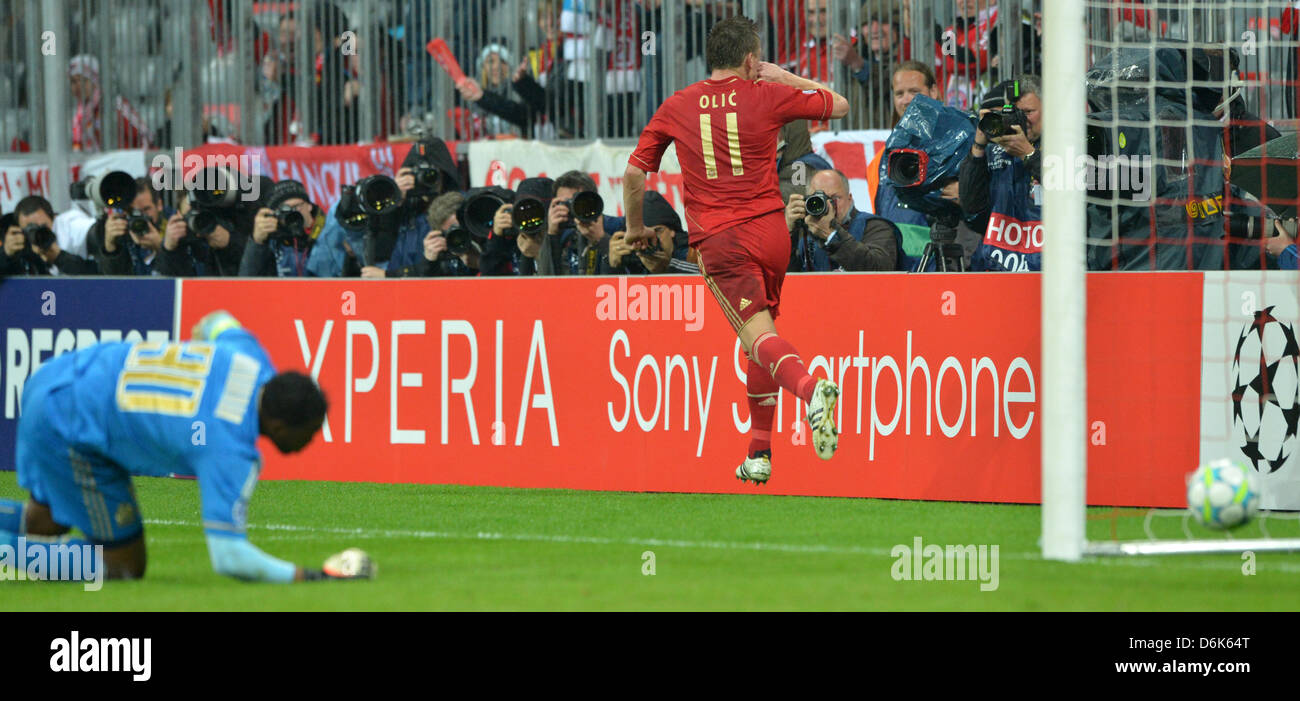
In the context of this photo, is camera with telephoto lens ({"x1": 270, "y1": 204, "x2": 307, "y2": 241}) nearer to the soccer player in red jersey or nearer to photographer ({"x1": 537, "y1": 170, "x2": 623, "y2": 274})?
photographer ({"x1": 537, "y1": 170, "x2": 623, "y2": 274})

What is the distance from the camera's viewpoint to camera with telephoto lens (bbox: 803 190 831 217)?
11133 millimetres

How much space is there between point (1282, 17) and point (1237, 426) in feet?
7.01

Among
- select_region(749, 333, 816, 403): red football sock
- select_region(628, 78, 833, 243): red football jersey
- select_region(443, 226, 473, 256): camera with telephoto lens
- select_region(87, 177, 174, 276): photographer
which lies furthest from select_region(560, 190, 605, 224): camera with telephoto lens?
select_region(87, 177, 174, 276): photographer

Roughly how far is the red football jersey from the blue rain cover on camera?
1.97 m

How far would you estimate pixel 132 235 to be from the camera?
1464cm

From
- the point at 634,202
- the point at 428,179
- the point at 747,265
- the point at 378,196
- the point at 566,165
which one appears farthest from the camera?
the point at 566,165

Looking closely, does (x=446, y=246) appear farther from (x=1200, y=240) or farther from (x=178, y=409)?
(x=178, y=409)

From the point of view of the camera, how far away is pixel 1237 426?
9.33 metres

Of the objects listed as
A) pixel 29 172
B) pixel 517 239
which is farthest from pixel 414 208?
pixel 29 172

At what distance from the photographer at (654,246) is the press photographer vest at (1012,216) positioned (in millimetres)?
1848

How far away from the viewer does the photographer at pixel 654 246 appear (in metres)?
11.4

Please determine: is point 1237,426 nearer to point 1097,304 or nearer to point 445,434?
point 1097,304

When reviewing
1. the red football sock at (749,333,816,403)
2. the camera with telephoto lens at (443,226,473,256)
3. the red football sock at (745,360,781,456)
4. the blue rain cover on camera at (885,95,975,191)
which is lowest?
the red football sock at (745,360,781,456)

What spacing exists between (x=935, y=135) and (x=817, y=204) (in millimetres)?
1053
